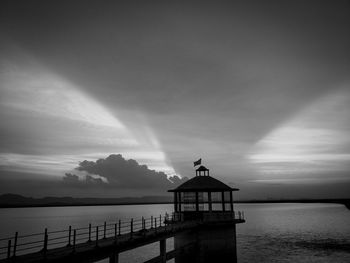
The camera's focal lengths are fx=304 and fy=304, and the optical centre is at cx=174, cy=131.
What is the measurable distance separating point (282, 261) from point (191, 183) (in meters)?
22.1

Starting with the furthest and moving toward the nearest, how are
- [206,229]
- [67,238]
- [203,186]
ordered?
[67,238] → [203,186] → [206,229]

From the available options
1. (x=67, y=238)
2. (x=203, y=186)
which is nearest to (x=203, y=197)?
(x=203, y=186)

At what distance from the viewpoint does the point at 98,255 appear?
16359 millimetres

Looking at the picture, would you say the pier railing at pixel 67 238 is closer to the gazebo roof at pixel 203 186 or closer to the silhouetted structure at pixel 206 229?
the silhouetted structure at pixel 206 229

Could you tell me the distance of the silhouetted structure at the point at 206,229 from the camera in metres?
27.5

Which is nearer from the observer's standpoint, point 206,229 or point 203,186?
point 206,229

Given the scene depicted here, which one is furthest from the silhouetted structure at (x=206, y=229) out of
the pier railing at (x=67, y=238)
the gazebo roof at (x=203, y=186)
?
the pier railing at (x=67, y=238)

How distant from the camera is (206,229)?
28031 mm

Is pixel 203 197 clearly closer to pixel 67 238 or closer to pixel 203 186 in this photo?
pixel 203 186

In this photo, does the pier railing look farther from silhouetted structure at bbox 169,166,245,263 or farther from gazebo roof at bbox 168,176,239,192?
gazebo roof at bbox 168,176,239,192

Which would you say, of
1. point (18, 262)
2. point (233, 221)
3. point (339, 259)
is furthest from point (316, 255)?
point (18, 262)

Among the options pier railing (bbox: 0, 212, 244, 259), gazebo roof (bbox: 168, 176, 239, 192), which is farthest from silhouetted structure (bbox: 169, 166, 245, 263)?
pier railing (bbox: 0, 212, 244, 259)

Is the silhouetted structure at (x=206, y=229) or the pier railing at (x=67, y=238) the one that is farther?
the silhouetted structure at (x=206, y=229)

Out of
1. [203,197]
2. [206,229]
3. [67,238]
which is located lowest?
[67,238]
